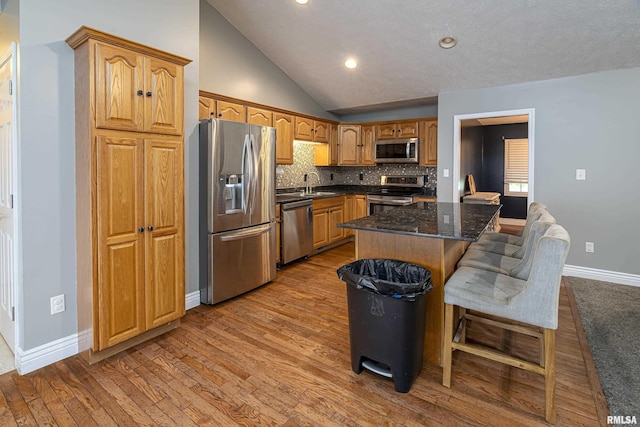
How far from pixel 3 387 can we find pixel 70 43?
2162 mm

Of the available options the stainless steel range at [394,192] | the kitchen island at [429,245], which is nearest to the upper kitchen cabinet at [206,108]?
the kitchen island at [429,245]

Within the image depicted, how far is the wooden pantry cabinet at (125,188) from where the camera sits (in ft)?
6.90

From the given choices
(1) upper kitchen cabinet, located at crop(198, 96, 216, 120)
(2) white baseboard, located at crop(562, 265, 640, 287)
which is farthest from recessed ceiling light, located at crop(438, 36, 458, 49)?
(2) white baseboard, located at crop(562, 265, 640, 287)

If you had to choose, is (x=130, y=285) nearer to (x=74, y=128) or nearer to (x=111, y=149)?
(x=111, y=149)

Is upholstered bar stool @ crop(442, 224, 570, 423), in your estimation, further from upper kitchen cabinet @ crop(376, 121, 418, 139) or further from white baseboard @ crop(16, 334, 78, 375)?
upper kitchen cabinet @ crop(376, 121, 418, 139)

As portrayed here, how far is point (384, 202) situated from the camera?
17.5 feet

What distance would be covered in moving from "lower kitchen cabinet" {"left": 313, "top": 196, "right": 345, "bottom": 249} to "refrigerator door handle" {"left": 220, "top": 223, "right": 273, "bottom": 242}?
52.3 inches

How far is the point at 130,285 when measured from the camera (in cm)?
230

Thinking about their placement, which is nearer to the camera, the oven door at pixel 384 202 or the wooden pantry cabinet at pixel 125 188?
the wooden pantry cabinet at pixel 125 188

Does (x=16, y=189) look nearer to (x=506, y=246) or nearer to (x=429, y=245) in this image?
(x=429, y=245)

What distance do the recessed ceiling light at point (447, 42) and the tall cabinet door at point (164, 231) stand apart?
301cm

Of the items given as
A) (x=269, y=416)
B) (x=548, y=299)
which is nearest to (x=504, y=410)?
(x=548, y=299)

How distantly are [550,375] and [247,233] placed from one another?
2.60 metres

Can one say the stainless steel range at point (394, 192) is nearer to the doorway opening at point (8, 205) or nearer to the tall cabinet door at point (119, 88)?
the tall cabinet door at point (119, 88)
